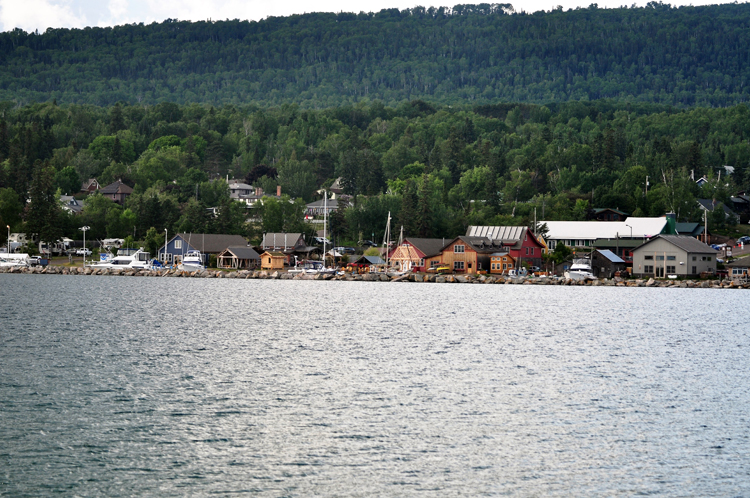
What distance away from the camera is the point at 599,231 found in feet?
380

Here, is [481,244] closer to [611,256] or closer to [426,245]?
[426,245]

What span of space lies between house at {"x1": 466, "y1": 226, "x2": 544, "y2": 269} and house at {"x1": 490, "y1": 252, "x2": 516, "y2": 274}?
2.33ft

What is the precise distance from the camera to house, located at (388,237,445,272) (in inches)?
4269

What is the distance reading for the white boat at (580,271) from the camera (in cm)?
9844

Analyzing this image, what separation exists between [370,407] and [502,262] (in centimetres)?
7999

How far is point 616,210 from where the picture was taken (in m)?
129

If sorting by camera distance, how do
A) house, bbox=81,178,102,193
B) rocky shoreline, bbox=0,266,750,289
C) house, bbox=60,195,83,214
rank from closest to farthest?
rocky shoreline, bbox=0,266,750,289, house, bbox=60,195,83,214, house, bbox=81,178,102,193

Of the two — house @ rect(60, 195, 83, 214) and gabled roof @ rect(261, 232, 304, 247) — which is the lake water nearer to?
gabled roof @ rect(261, 232, 304, 247)

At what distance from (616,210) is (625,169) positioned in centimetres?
2547

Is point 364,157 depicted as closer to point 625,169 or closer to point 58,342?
point 625,169

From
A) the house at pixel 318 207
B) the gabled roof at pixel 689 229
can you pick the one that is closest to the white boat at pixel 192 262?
the house at pixel 318 207

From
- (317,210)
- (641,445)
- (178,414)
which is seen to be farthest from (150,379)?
(317,210)

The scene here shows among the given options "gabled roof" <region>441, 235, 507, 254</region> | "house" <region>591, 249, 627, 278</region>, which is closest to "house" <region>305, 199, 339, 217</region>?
"gabled roof" <region>441, 235, 507, 254</region>

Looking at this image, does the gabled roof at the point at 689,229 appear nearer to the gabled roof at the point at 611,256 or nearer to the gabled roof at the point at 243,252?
the gabled roof at the point at 611,256
